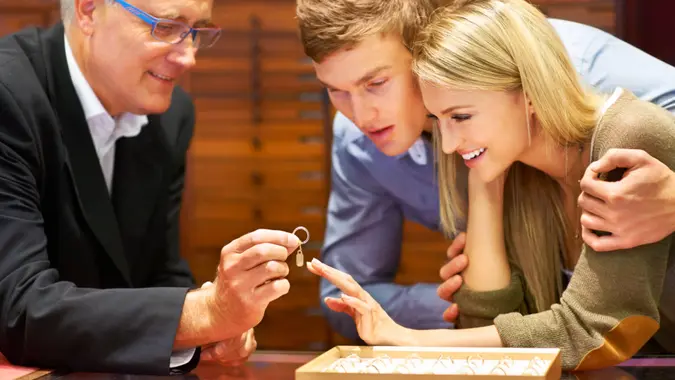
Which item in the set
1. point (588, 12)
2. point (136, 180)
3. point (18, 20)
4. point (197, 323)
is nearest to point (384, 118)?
point (197, 323)

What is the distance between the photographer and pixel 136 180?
262 centimetres

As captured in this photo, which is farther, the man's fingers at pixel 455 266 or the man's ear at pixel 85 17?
the man's ear at pixel 85 17

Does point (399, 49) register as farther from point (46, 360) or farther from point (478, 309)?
point (46, 360)

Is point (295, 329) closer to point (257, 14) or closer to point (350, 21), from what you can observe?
point (257, 14)

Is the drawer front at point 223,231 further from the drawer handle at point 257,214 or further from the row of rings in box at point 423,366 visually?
the row of rings in box at point 423,366

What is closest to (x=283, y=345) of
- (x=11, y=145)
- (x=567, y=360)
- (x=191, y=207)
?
(x=191, y=207)

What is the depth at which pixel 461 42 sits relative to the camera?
6.48ft

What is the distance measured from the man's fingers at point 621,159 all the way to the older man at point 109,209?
60 cm

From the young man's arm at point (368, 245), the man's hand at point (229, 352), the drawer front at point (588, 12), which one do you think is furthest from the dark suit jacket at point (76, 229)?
the drawer front at point (588, 12)

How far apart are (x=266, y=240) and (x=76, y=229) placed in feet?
2.71

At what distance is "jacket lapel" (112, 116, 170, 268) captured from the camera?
259cm

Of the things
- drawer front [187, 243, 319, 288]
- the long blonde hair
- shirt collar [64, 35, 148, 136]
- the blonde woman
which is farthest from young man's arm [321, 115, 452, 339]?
drawer front [187, 243, 319, 288]

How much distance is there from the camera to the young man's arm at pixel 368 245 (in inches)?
104

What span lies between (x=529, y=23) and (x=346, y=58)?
428 mm
